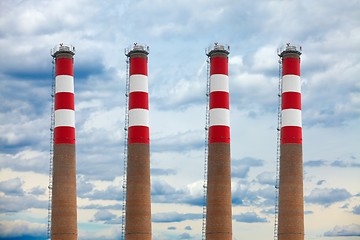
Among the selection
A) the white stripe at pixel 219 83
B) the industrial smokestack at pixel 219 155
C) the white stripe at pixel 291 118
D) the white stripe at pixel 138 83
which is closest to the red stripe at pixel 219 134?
the industrial smokestack at pixel 219 155

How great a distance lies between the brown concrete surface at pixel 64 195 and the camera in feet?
175

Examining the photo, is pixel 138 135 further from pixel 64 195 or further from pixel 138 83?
pixel 64 195

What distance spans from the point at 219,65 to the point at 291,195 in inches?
392

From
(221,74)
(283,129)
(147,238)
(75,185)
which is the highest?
(221,74)

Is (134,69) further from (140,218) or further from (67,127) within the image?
(140,218)

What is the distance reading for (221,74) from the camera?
55.3m

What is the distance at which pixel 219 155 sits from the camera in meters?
54.2

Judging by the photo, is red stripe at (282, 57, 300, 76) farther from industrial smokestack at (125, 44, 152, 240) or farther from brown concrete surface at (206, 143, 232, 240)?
industrial smokestack at (125, 44, 152, 240)

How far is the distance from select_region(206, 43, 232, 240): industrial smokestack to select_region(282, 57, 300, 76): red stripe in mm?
3940

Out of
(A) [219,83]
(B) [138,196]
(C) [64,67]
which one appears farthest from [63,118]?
(A) [219,83]

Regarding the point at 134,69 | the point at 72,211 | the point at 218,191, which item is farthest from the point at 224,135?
the point at 72,211

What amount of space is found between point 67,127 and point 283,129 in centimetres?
1430

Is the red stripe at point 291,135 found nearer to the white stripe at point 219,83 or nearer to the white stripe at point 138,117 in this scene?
the white stripe at point 219,83

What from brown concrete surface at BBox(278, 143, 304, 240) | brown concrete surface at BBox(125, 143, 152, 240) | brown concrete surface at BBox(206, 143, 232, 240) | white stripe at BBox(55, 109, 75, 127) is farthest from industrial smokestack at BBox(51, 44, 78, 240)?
brown concrete surface at BBox(278, 143, 304, 240)
